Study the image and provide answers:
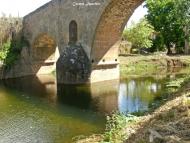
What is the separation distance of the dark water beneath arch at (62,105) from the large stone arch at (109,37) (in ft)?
3.35

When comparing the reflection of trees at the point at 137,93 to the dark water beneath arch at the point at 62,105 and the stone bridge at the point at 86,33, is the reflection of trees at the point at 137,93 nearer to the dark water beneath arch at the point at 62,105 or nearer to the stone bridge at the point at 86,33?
the dark water beneath arch at the point at 62,105

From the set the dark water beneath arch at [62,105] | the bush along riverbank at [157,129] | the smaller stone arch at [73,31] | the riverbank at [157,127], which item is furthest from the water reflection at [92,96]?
the bush along riverbank at [157,129]

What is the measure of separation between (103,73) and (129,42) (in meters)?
17.0

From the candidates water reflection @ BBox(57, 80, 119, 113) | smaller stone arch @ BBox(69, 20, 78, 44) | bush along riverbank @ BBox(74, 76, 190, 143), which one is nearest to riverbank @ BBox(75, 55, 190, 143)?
bush along riverbank @ BBox(74, 76, 190, 143)

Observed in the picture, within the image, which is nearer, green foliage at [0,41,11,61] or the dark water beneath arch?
the dark water beneath arch

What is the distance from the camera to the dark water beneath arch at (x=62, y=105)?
14141 mm

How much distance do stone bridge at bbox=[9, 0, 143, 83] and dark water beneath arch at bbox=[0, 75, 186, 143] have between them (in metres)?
1.10

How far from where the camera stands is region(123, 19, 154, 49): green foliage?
4178 cm

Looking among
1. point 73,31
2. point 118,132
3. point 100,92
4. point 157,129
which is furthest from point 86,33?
point 157,129

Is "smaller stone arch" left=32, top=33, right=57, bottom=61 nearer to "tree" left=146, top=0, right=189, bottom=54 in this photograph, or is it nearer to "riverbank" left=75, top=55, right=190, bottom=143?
"tree" left=146, top=0, right=189, bottom=54

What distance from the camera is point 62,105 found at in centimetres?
1972

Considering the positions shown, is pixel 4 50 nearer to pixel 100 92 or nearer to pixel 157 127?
pixel 100 92

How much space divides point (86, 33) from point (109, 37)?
1.87 metres

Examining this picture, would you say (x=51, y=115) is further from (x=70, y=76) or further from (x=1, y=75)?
(x=1, y=75)
